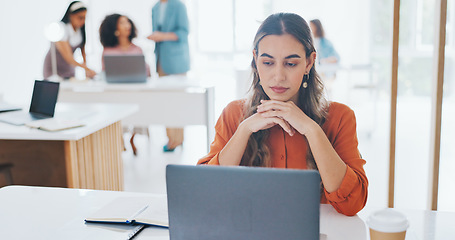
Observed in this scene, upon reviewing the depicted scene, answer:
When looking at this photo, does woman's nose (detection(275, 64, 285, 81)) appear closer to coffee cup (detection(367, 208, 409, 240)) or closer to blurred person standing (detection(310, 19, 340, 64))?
coffee cup (detection(367, 208, 409, 240))

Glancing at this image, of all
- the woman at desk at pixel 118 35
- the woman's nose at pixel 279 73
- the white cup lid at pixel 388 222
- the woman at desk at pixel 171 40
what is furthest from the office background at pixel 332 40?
the white cup lid at pixel 388 222

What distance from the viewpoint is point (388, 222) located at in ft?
2.45

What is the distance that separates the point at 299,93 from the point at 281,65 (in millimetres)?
112

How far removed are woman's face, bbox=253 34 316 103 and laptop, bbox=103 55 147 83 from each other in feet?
6.71

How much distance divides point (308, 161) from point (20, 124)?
5.04 feet

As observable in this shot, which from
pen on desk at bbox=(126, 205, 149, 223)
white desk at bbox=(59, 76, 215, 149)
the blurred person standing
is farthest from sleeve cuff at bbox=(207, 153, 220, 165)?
the blurred person standing

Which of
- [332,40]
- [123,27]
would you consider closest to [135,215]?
[123,27]

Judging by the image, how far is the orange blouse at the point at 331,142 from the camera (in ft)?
3.87

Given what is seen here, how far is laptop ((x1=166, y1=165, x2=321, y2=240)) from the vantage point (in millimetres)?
762

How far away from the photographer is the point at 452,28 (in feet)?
21.5

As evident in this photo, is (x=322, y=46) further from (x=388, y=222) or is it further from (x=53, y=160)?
(x=388, y=222)

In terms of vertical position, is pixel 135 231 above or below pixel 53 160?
above

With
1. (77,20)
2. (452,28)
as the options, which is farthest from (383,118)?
(77,20)

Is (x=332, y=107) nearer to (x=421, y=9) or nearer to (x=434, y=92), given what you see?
(x=434, y=92)
